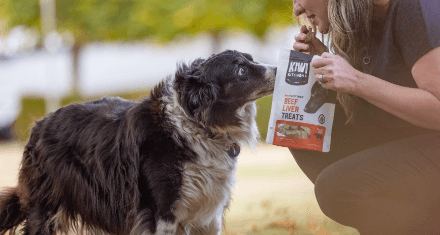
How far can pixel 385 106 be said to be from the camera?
1.95 metres

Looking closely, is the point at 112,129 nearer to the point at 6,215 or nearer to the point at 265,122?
the point at 6,215

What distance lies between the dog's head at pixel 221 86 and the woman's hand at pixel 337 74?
507mm

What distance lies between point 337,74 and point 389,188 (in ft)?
2.14

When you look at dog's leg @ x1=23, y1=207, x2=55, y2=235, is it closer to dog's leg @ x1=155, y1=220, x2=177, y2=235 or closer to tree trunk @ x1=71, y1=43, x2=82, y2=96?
dog's leg @ x1=155, y1=220, x2=177, y2=235

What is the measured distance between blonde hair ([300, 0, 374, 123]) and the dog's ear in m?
0.71

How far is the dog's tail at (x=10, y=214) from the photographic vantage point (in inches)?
117

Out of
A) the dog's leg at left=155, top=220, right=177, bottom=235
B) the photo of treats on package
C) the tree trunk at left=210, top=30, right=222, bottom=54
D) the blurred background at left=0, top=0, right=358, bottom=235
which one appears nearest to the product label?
the photo of treats on package

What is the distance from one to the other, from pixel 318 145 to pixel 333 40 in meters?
0.55

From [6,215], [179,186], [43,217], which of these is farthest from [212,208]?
[6,215]

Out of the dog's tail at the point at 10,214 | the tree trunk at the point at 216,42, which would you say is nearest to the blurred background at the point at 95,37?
the tree trunk at the point at 216,42

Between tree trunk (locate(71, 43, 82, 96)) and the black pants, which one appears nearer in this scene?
the black pants

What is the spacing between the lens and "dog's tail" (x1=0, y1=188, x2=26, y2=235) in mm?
2975

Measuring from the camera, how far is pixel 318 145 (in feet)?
7.38

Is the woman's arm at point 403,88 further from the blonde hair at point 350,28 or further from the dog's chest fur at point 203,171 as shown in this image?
the dog's chest fur at point 203,171
